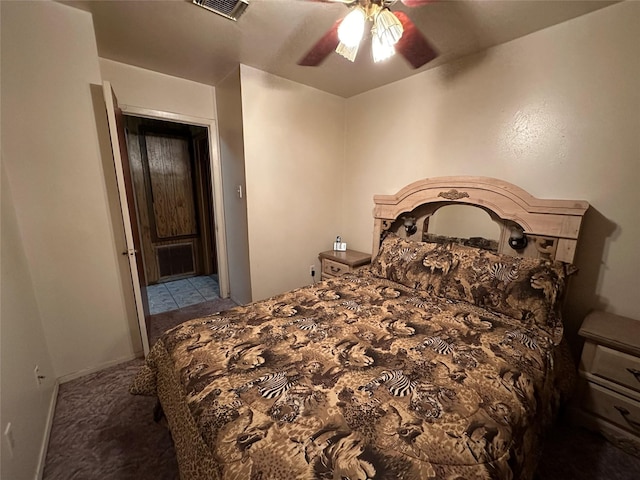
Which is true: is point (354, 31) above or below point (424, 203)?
above

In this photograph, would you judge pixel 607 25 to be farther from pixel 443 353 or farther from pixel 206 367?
pixel 206 367

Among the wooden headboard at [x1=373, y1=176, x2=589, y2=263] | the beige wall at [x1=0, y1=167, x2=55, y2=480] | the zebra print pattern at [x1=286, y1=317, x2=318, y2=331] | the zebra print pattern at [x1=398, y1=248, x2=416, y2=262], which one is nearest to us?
the beige wall at [x1=0, y1=167, x2=55, y2=480]

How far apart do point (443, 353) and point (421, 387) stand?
288 millimetres

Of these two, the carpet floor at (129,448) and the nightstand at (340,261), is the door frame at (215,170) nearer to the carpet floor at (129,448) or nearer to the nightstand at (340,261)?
the nightstand at (340,261)

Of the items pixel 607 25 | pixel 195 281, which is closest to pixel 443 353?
pixel 607 25

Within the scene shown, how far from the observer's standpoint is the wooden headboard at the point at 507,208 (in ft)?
5.48

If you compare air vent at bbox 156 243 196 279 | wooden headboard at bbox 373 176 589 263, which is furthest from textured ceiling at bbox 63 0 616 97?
air vent at bbox 156 243 196 279

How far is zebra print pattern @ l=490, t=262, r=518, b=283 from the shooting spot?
5.37 feet

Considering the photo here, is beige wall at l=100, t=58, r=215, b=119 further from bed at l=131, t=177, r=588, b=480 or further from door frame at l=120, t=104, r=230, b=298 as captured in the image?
bed at l=131, t=177, r=588, b=480

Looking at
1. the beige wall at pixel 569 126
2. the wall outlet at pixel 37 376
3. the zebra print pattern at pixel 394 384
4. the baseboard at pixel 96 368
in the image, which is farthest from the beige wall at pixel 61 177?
the beige wall at pixel 569 126

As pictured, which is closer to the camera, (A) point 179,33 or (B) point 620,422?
(B) point 620,422

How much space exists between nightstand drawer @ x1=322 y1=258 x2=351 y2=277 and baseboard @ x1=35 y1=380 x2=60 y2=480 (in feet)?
7.79

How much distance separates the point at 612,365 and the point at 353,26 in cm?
221

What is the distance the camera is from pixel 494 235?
2053 mm
